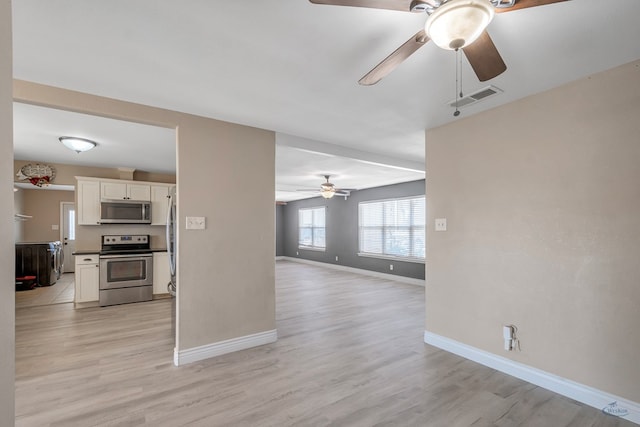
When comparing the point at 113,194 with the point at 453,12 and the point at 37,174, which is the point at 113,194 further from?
the point at 453,12

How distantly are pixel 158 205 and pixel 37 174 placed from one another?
182cm

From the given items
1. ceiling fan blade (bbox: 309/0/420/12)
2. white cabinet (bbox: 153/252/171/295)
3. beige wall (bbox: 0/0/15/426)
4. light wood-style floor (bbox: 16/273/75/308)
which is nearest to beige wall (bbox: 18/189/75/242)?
light wood-style floor (bbox: 16/273/75/308)

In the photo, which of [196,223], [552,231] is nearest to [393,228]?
[552,231]

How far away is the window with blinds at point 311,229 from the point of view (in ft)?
32.4

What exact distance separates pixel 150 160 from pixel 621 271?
5.71 metres

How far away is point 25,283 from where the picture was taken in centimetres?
590

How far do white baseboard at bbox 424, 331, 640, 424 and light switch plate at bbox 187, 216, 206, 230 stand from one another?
108 inches

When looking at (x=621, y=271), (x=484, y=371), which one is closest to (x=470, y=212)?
(x=621, y=271)

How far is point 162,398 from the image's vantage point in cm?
226

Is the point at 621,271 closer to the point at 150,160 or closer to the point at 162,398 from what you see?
the point at 162,398

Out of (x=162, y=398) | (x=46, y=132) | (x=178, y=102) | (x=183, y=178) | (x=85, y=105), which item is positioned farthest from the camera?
(x=46, y=132)

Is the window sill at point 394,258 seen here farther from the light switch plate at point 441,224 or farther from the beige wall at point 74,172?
the beige wall at point 74,172

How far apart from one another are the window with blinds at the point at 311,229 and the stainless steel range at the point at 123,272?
5449 mm

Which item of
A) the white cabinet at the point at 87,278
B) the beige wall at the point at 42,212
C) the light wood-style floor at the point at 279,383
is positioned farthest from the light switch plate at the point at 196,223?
the beige wall at the point at 42,212
